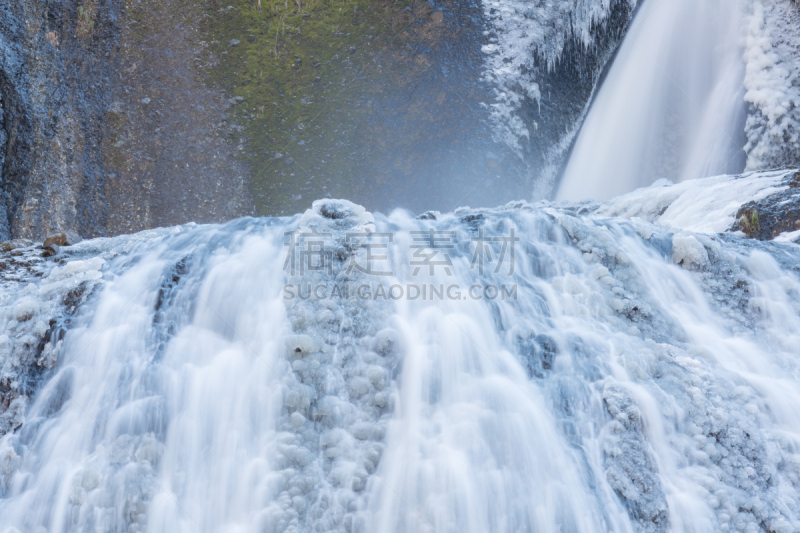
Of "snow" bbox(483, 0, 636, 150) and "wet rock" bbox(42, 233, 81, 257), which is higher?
"snow" bbox(483, 0, 636, 150)

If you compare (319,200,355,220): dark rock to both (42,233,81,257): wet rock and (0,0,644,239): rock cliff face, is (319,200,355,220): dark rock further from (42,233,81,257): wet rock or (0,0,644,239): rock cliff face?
(0,0,644,239): rock cliff face

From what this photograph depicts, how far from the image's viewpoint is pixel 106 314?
2746 millimetres

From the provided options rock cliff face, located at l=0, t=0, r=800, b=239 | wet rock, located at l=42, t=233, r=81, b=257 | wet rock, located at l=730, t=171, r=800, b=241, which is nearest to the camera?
wet rock, located at l=42, t=233, r=81, b=257

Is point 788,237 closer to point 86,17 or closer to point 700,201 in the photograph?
point 700,201

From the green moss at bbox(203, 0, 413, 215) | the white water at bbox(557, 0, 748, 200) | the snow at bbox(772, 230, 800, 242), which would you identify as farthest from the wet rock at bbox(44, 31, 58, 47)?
the snow at bbox(772, 230, 800, 242)

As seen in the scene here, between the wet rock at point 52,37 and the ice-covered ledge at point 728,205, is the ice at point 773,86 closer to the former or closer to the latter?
the ice-covered ledge at point 728,205

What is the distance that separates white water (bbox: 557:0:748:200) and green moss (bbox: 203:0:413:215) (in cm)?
337

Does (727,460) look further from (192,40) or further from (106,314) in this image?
(192,40)

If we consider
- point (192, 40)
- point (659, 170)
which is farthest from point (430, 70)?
point (659, 170)

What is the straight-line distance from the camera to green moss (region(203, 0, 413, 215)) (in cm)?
655

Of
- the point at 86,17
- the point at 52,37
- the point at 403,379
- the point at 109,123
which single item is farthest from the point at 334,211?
the point at 86,17

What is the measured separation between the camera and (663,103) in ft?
24.8

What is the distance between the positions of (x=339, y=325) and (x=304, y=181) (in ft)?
13.9

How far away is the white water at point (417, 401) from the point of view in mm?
2078
